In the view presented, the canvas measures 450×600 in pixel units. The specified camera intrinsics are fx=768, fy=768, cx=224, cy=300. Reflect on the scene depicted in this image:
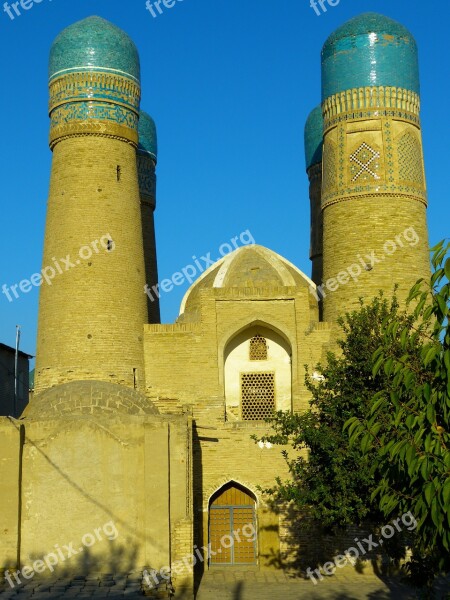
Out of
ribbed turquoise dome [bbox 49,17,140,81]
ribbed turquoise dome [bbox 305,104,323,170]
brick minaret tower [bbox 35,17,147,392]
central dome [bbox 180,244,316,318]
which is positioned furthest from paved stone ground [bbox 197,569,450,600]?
ribbed turquoise dome [bbox 305,104,323,170]

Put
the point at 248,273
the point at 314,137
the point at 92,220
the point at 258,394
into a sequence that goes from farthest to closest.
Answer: the point at 314,137 < the point at 248,273 < the point at 258,394 < the point at 92,220

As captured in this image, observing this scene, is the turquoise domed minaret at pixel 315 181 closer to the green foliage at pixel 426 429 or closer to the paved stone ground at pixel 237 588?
the paved stone ground at pixel 237 588

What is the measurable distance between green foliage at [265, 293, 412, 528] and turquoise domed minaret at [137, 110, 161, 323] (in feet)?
32.2

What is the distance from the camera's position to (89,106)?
1780cm

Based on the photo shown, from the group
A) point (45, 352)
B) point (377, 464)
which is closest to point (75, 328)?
point (45, 352)

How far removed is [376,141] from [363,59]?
2018 millimetres

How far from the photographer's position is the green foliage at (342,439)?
11734mm

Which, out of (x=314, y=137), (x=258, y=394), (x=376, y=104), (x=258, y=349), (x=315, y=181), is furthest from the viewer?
(x=314, y=137)

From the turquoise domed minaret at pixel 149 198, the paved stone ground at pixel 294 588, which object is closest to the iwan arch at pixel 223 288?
the paved stone ground at pixel 294 588

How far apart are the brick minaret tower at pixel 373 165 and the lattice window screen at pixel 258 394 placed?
2.09 meters

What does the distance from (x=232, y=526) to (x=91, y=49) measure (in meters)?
11.4

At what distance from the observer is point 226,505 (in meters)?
16.9

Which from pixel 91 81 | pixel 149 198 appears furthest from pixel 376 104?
pixel 149 198

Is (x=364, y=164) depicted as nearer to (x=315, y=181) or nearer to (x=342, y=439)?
(x=315, y=181)
